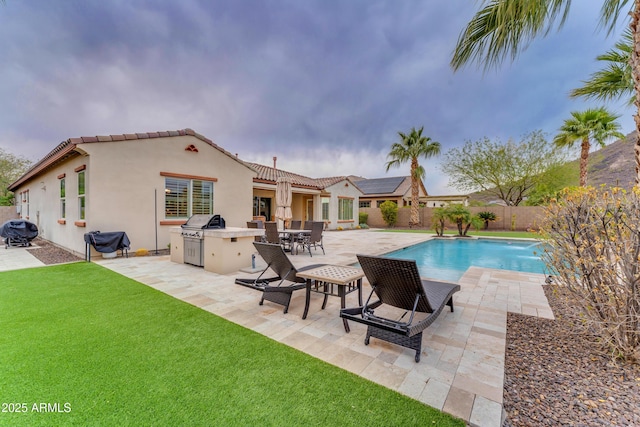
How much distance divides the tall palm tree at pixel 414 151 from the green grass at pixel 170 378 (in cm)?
2319

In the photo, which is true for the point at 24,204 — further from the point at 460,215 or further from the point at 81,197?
the point at 460,215

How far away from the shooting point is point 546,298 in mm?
5133

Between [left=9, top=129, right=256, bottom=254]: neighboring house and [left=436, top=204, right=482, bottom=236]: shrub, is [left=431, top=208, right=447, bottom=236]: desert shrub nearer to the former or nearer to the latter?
[left=436, top=204, right=482, bottom=236]: shrub

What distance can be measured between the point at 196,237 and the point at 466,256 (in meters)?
10.5

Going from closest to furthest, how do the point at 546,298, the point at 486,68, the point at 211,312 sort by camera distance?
the point at 211,312, the point at 546,298, the point at 486,68

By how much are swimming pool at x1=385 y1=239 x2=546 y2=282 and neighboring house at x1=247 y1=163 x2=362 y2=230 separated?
8.78 meters

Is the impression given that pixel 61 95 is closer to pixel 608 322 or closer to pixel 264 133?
pixel 264 133

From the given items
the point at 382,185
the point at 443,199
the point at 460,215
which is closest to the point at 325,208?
the point at 460,215

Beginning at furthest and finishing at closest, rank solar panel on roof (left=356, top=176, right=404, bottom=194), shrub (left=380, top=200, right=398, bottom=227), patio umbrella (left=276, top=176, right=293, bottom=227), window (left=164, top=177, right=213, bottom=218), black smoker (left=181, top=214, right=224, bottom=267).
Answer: solar panel on roof (left=356, top=176, right=404, bottom=194) → shrub (left=380, top=200, right=398, bottom=227) → patio umbrella (left=276, top=176, right=293, bottom=227) → window (left=164, top=177, right=213, bottom=218) → black smoker (left=181, top=214, right=224, bottom=267)

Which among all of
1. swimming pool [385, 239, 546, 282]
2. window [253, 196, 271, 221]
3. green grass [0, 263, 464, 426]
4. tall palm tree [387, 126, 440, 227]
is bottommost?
swimming pool [385, 239, 546, 282]

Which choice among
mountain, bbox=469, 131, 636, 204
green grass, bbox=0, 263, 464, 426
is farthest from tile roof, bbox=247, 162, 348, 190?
mountain, bbox=469, 131, 636, 204

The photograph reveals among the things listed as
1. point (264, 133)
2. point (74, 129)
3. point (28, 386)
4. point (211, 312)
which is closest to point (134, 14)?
point (264, 133)

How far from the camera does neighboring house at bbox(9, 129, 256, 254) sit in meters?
9.02

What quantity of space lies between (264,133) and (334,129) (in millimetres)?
4702
